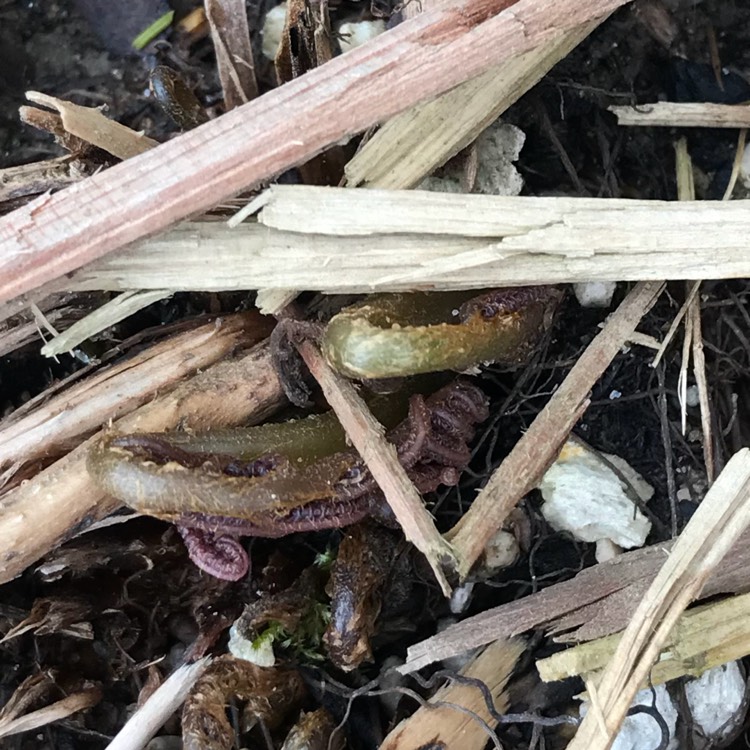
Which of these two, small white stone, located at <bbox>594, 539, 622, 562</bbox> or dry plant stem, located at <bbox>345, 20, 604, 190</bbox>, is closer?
dry plant stem, located at <bbox>345, 20, 604, 190</bbox>

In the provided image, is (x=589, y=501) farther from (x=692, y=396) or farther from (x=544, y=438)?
(x=692, y=396)

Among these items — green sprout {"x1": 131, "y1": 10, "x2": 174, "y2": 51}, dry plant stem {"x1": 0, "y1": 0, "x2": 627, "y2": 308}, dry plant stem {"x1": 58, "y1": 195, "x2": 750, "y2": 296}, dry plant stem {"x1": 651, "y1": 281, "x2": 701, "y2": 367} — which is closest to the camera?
dry plant stem {"x1": 0, "y1": 0, "x2": 627, "y2": 308}

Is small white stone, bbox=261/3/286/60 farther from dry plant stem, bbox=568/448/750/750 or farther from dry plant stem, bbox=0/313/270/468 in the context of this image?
dry plant stem, bbox=568/448/750/750

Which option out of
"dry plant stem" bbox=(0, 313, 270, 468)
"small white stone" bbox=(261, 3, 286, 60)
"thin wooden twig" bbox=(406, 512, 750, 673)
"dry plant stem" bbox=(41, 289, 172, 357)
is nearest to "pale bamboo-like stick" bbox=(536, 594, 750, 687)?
"thin wooden twig" bbox=(406, 512, 750, 673)

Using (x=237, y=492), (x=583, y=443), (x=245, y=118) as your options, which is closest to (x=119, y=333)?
(x=237, y=492)

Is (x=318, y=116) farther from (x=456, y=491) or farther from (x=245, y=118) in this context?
(x=456, y=491)

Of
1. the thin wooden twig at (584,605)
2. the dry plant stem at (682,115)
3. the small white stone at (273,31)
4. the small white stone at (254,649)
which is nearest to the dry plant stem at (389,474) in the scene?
the thin wooden twig at (584,605)
